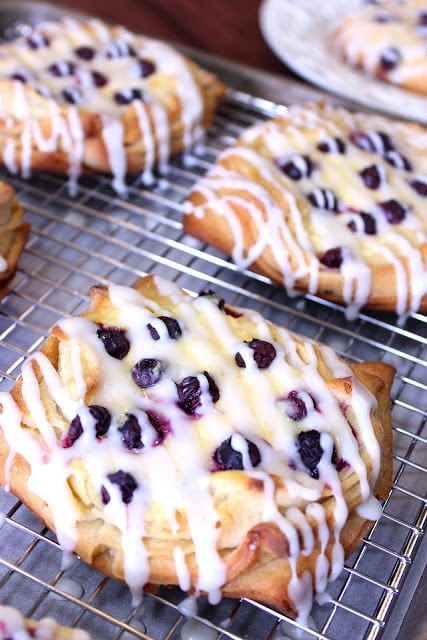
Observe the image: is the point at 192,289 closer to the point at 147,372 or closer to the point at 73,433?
the point at 147,372

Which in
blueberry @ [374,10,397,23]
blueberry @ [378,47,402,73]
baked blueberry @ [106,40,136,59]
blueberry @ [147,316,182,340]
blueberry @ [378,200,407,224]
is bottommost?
blueberry @ [147,316,182,340]

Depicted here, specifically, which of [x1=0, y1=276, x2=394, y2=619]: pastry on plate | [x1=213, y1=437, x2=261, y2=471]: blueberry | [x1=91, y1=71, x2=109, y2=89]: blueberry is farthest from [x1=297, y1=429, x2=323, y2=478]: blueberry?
[x1=91, y1=71, x2=109, y2=89]: blueberry

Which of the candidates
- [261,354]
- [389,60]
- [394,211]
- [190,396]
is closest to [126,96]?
[394,211]

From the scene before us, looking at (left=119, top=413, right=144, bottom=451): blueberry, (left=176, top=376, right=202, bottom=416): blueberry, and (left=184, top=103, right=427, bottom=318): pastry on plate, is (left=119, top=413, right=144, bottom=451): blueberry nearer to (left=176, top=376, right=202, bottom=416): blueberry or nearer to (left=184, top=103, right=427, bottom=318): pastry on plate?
(left=176, top=376, right=202, bottom=416): blueberry

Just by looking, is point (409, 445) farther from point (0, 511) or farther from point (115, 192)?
point (115, 192)

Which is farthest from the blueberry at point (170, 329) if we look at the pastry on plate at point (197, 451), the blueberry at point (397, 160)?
the blueberry at point (397, 160)

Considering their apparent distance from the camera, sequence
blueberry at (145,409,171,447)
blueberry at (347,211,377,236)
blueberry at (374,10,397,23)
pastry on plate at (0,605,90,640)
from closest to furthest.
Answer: pastry on plate at (0,605,90,640), blueberry at (145,409,171,447), blueberry at (347,211,377,236), blueberry at (374,10,397,23)
